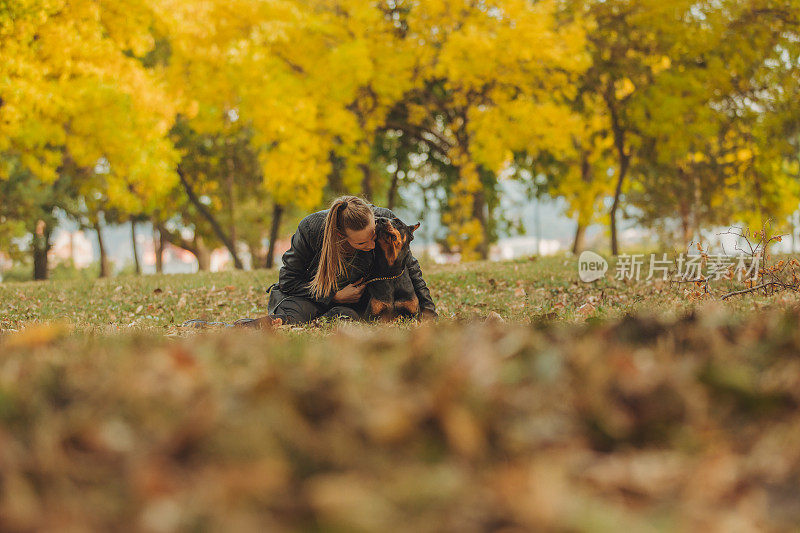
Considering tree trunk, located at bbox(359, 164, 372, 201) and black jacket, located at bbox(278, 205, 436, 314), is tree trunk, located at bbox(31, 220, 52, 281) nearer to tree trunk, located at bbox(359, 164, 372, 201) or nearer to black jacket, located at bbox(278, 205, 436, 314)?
tree trunk, located at bbox(359, 164, 372, 201)

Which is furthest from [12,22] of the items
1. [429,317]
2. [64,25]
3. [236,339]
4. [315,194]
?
[236,339]

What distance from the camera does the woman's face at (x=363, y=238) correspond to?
18.6 feet

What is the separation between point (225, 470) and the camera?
53.9 inches

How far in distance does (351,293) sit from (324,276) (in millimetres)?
338

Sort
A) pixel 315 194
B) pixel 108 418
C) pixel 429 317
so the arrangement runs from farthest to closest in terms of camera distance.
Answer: pixel 315 194, pixel 429 317, pixel 108 418

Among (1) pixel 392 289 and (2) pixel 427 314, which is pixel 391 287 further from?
(2) pixel 427 314

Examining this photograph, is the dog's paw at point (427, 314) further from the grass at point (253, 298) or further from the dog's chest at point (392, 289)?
the grass at point (253, 298)

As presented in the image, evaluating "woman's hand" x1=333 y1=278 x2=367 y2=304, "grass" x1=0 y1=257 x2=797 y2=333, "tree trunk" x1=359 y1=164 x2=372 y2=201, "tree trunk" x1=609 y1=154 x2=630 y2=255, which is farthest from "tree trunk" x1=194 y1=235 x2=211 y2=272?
"woman's hand" x1=333 y1=278 x2=367 y2=304

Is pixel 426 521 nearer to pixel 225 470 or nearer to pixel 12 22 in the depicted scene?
Result: pixel 225 470

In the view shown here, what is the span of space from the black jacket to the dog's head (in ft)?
1.09

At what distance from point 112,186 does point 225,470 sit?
16.7m

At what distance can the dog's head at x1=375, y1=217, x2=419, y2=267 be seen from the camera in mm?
5762

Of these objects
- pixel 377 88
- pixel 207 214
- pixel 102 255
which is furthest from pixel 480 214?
pixel 102 255

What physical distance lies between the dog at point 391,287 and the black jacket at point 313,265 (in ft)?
0.44
